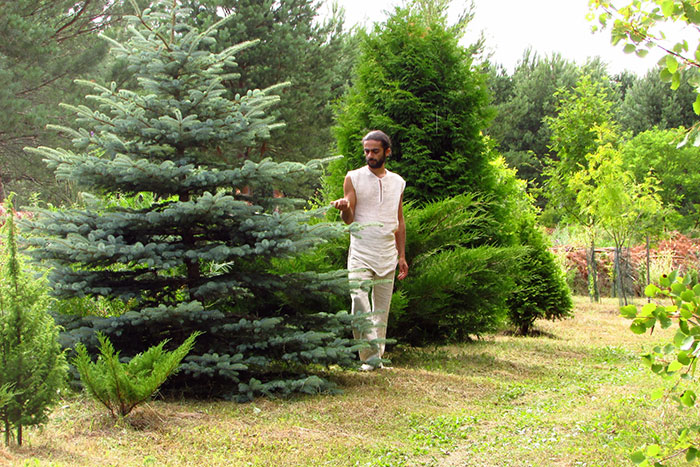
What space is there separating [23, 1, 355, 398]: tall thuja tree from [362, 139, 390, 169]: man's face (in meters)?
0.93

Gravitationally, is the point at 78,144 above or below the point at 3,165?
below

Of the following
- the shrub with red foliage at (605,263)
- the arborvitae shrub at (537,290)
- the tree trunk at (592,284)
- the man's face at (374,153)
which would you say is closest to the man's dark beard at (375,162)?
the man's face at (374,153)

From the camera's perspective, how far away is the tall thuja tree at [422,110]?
7629 mm

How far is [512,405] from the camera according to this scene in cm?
508

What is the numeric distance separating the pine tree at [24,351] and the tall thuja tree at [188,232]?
1074 millimetres

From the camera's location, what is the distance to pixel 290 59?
758 inches

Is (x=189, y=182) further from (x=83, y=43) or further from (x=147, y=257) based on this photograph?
(x=83, y=43)

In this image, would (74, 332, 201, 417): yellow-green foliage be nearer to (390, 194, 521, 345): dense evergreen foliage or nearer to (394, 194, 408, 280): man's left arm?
(394, 194, 408, 280): man's left arm

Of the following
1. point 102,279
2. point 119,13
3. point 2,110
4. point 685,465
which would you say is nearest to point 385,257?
point 102,279

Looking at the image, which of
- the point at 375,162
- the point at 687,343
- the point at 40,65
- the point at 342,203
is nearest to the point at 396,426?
the point at 342,203

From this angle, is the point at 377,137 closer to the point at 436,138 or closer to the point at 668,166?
the point at 436,138

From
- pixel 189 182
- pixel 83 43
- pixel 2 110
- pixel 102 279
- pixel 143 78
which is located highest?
pixel 83 43

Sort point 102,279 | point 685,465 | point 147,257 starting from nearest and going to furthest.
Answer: point 685,465
point 147,257
point 102,279

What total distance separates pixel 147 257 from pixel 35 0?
1628 cm
